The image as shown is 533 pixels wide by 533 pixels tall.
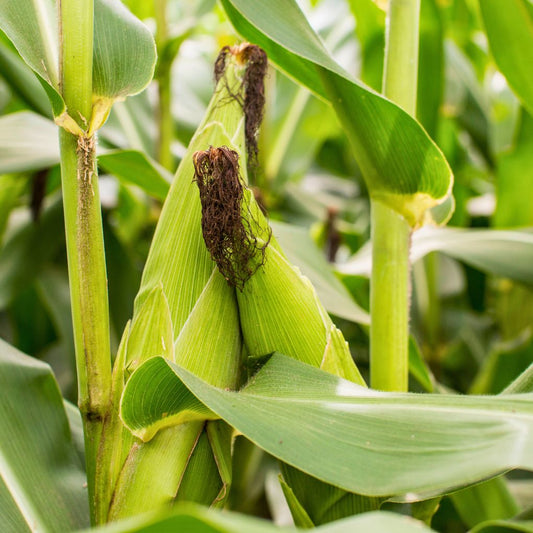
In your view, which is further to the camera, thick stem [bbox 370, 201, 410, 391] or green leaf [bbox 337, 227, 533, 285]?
green leaf [bbox 337, 227, 533, 285]

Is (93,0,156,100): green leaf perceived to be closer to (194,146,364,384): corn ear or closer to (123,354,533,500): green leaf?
(194,146,364,384): corn ear

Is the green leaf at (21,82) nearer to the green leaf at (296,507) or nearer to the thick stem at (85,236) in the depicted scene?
the thick stem at (85,236)

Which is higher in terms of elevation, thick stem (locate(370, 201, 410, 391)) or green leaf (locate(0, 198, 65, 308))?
thick stem (locate(370, 201, 410, 391))

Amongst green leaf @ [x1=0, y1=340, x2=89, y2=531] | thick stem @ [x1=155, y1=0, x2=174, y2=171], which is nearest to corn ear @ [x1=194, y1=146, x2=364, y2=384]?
green leaf @ [x1=0, y1=340, x2=89, y2=531]

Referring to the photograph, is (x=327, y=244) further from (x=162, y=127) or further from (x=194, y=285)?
(x=194, y=285)

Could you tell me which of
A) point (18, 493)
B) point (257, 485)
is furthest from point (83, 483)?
point (257, 485)

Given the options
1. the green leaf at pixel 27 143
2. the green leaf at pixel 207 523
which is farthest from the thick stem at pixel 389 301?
the green leaf at pixel 27 143
